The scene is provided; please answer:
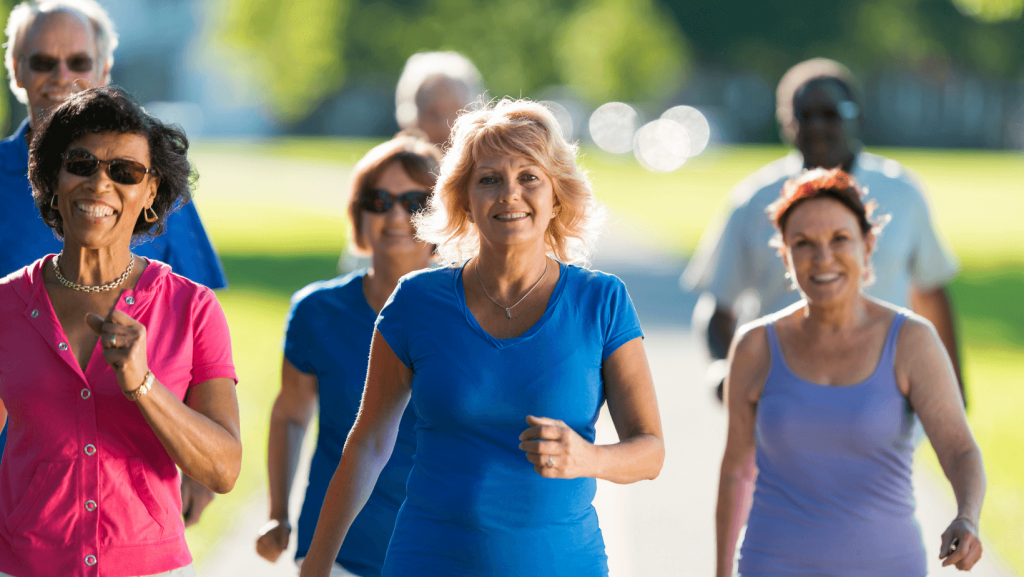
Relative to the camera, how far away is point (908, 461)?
404 cm

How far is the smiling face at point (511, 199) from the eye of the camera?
3.38 m

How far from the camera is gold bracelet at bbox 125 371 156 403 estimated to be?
297 centimetres

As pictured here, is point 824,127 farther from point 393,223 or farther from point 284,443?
point 284,443

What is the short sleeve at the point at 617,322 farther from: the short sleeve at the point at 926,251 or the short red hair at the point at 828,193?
the short sleeve at the point at 926,251

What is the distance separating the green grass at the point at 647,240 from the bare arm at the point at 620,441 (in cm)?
96

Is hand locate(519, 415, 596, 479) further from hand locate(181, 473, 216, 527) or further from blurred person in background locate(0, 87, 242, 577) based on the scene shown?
hand locate(181, 473, 216, 527)

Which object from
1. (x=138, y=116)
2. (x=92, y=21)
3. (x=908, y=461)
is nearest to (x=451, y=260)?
(x=138, y=116)

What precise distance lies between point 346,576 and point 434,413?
1.17 m

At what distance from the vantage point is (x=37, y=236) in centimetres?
420

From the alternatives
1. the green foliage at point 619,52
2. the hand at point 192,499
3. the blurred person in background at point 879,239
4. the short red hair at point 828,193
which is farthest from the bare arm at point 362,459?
the green foliage at point 619,52

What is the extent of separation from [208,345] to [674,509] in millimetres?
5282

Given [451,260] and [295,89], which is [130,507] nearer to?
[451,260]

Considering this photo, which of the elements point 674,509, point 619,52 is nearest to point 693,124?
point 619,52

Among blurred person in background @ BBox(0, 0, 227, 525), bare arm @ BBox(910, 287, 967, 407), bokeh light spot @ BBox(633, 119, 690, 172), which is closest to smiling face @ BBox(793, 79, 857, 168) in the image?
bare arm @ BBox(910, 287, 967, 407)
